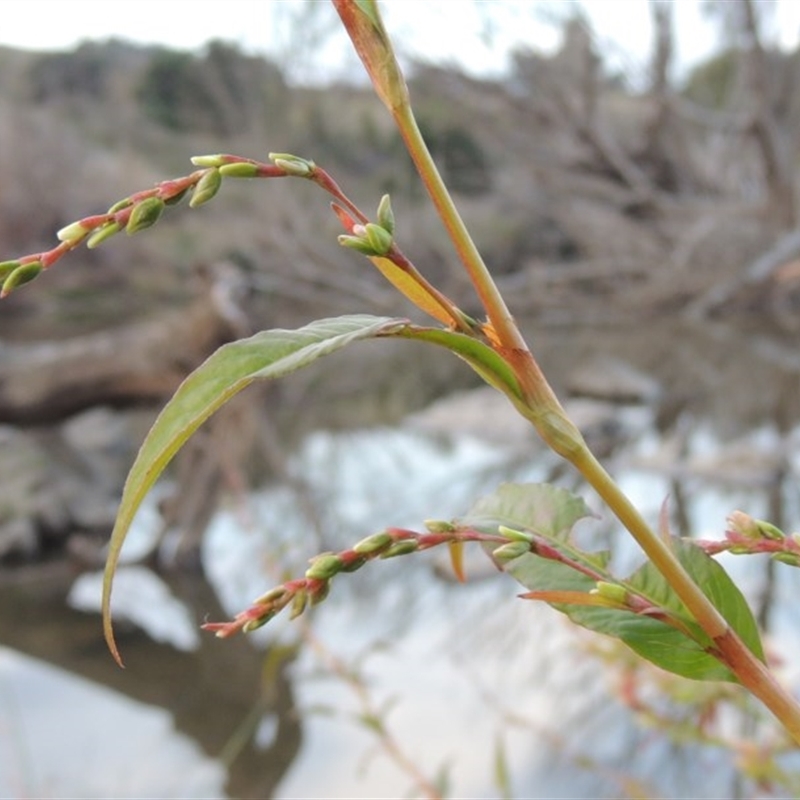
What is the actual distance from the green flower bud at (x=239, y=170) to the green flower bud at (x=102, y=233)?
0.02 meters

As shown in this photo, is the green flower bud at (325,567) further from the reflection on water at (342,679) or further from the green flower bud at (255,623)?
the reflection on water at (342,679)

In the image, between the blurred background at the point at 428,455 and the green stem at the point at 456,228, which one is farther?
the blurred background at the point at 428,455

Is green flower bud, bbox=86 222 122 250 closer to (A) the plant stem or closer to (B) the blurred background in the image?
(A) the plant stem

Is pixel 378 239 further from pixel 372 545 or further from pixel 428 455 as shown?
pixel 428 455

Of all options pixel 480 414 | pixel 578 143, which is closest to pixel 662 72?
pixel 578 143

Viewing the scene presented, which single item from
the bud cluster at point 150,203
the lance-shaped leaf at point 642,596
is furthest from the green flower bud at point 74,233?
the lance-shaped leaf at point 642,596

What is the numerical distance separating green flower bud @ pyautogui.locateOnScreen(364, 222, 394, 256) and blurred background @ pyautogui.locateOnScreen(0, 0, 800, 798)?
55 cm

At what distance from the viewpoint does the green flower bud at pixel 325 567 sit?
20 centimetres

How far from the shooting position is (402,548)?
0.20 meters

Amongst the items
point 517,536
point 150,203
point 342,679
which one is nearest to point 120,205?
point 150,203

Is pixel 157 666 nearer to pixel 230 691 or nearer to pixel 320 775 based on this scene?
pixel 230 691

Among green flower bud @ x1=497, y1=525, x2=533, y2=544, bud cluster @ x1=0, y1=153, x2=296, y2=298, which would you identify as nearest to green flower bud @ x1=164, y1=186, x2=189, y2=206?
bud cluster @ x1=0, y1=153, x2=296, y2=298

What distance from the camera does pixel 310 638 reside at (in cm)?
122

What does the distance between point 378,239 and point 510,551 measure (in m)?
0.07
